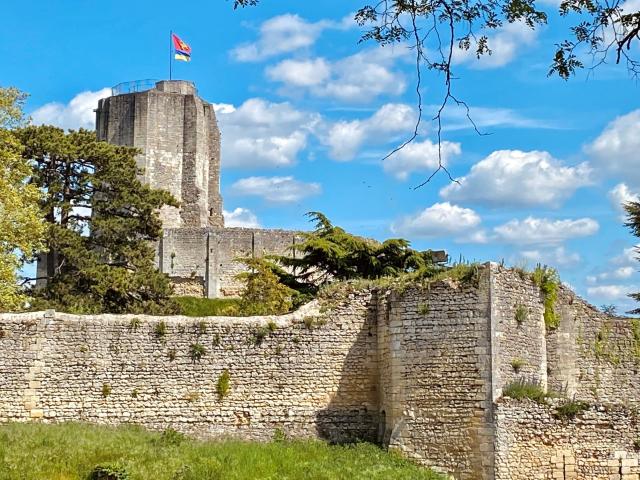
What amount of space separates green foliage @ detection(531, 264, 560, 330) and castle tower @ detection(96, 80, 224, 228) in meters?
44.7

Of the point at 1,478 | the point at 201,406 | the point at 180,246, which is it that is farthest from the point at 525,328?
the point at 180,246

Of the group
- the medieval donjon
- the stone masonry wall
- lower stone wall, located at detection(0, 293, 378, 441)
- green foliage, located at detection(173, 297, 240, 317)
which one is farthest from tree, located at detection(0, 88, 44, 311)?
the medieval donjon

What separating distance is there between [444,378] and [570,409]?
7.65 ft

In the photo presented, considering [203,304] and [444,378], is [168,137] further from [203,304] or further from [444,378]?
[444,378]

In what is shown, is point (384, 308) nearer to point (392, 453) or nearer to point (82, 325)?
point (392, 453)

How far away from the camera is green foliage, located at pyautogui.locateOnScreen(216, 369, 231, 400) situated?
65.7 feet

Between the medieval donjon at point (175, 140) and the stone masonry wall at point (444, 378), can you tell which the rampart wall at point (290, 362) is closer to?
the stone masonry wall at point (444, 378)

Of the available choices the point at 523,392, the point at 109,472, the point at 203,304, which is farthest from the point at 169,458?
the point at 203,304

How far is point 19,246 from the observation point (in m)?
27.2

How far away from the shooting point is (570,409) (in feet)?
59.3

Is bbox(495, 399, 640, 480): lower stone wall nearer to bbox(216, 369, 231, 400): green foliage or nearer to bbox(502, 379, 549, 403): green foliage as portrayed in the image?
bbox(502, 379, 549, 403): green foliage

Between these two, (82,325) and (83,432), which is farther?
(82,325)

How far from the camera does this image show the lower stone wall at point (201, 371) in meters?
19.8

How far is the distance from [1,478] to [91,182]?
23016 mm
